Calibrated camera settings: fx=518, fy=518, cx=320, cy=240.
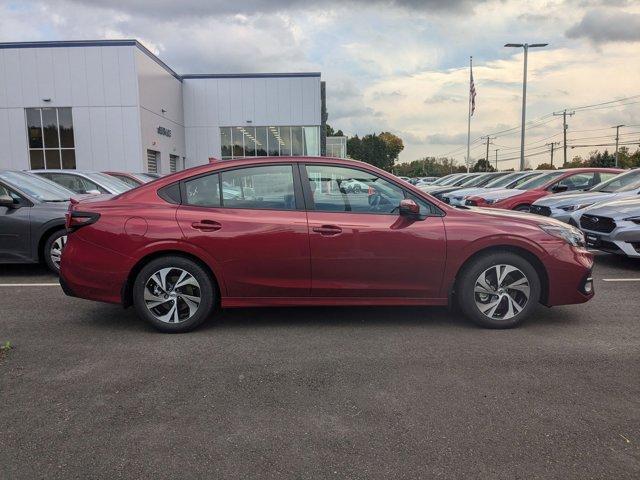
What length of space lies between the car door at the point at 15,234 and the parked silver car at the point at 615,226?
8143mm

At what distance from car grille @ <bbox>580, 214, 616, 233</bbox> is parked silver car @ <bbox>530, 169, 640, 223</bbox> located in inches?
26.2

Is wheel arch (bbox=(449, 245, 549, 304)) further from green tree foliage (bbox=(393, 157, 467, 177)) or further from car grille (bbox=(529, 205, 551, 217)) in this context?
green tree foliage (bbox=(393, 157, 467, 177))

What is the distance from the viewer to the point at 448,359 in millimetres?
4066

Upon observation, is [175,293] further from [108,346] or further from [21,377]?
[21,377]

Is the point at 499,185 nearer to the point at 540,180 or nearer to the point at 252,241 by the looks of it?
the point at 540,180

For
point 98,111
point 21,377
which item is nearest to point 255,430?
point 21,377

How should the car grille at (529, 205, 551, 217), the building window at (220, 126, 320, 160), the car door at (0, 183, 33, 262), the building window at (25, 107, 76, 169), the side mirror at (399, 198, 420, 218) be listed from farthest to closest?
the building window at (220, 126, 320, 160) → the building window at (25, 107, 76, 169) → the car grille at (529, 205, 551, 217) → the car door at (0, 183, 33, 262) → the side mirror at (399, 198, 420, 218)

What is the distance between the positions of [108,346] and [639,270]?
287 inches

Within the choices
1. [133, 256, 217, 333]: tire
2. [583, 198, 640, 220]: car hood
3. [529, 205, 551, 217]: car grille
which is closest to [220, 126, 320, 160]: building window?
[529, 205, 551, 217]: car grille

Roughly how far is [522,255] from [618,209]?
3.93 m

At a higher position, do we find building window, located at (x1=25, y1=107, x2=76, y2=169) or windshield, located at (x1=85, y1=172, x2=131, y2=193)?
building window, located at (x1=25, y1=107, x2=76, y2=169)

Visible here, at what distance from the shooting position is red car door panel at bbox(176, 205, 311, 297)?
15.1ft

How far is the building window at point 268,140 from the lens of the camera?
3328 centimetres

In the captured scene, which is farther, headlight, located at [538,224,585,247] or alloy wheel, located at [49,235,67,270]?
alloy wheel, located at [49,235,67,270]
